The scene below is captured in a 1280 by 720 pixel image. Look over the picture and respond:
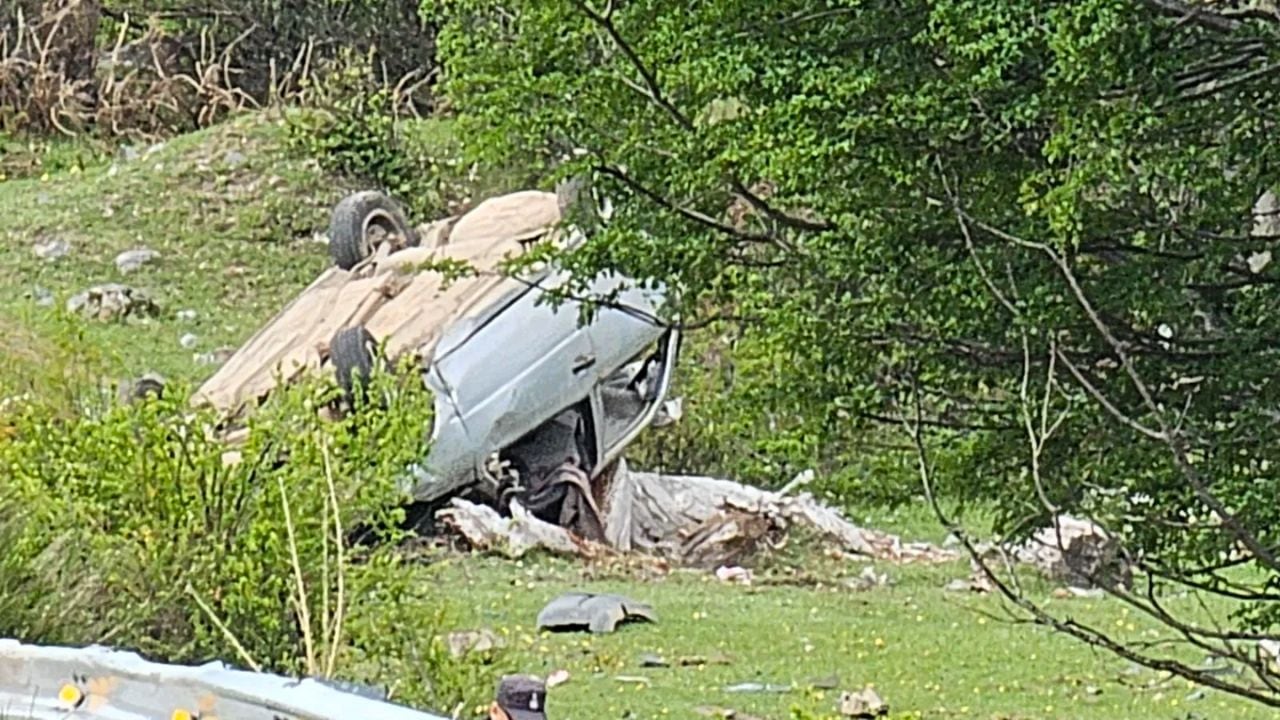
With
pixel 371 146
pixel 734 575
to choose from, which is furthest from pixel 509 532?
pixel 371 146

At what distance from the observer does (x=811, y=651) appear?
25.7ft

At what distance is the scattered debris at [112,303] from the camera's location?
48.4 feet

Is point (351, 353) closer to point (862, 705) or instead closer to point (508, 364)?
point (508, 364)

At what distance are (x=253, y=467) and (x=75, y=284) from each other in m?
10.5

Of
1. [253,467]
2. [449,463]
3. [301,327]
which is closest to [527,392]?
[449,463]

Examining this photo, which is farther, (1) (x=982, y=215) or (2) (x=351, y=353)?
(2) (x=351, y=353)

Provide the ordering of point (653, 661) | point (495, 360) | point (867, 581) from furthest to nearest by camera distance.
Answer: point (867, 581) → point (495, 360) → point (653, 661)

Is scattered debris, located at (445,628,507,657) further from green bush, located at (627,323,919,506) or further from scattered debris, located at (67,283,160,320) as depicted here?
scattered debris, located at (67,283,160,320)

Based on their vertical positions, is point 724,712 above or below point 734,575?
above

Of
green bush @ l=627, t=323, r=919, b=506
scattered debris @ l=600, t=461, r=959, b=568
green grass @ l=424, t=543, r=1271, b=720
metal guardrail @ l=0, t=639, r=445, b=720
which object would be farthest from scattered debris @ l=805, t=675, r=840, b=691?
metal guardrail @ l=0, t=639, r=445, b=720

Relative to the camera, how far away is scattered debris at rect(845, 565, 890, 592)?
9.98 m

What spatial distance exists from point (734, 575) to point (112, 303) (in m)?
6.29

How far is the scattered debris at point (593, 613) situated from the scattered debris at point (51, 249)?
8.37 m

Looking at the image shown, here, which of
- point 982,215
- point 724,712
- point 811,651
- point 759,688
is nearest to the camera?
point 982,215
